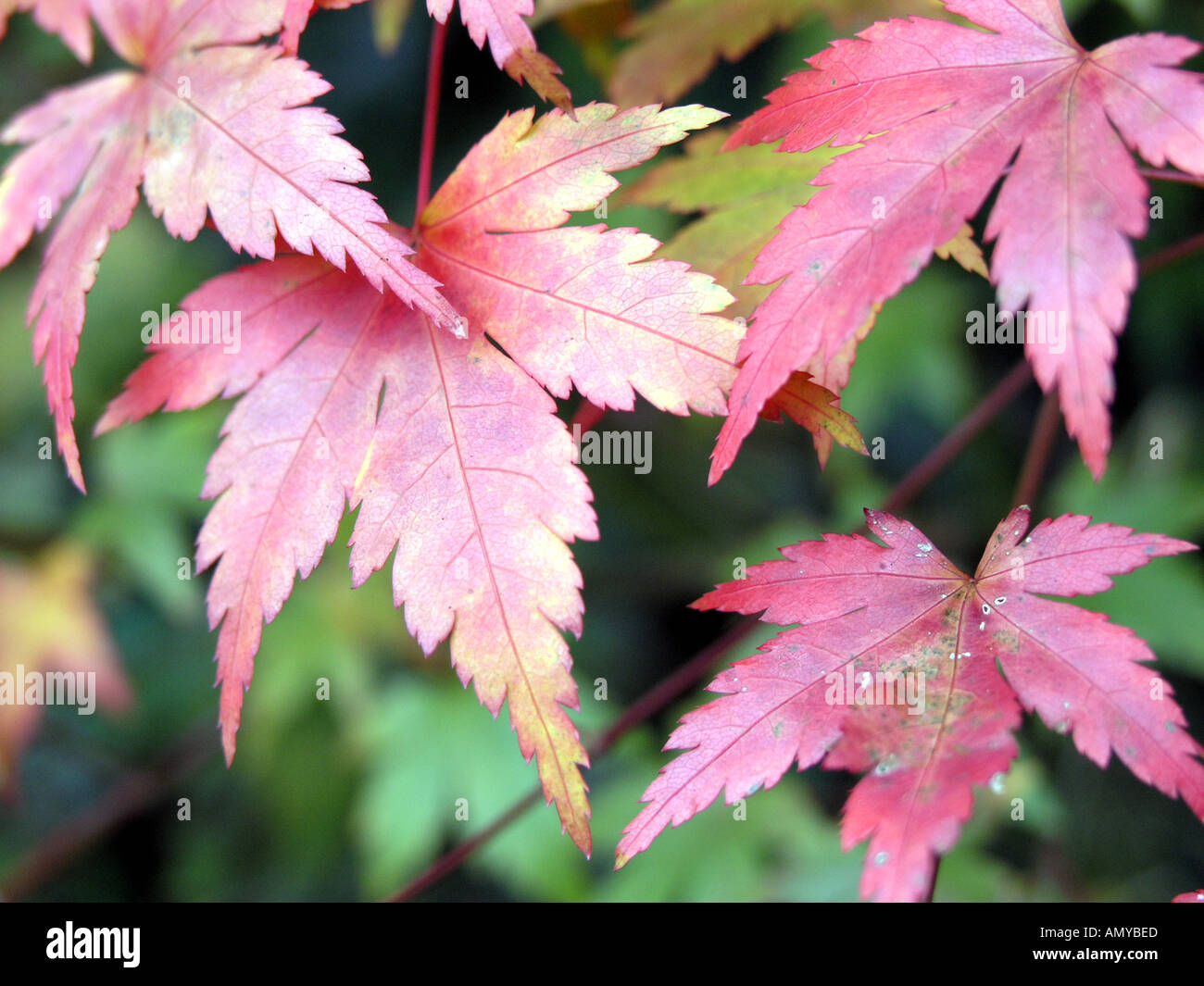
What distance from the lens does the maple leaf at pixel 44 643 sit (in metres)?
1.80

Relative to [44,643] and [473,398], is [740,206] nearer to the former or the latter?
[473,398]

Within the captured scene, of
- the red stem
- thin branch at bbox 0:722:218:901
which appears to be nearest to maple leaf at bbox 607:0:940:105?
the red stem

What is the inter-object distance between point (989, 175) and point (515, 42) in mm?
369

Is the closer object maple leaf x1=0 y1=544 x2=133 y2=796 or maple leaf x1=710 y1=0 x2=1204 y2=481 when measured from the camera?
maple leaf x1=710 y1=0 x2=1204 y2=481

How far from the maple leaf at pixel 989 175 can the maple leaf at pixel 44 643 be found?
1.69 metres

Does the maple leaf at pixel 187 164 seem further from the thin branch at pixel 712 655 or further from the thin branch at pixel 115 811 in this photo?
the thin branch at pixel 115 811

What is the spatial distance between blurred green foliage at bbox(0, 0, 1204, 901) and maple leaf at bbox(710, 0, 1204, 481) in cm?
76

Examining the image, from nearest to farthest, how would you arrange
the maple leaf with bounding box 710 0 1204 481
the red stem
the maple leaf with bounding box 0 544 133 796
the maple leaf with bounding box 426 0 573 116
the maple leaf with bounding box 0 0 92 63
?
the maple leaf with bounding box 710 0 1204 481 < the maple leaf with bounding box 426 0 573 116 < the red stem < the maple leaf with bounding box 0 0 92 63 < the maple leaf with bounding box 0 544 133 796

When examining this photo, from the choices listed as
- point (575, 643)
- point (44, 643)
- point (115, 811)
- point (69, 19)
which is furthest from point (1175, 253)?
point (115, 811)

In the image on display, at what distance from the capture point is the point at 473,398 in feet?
2.56

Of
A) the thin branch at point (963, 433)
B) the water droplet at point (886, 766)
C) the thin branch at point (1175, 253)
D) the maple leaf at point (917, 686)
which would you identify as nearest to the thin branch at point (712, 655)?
the thin branch at point (963, 433)

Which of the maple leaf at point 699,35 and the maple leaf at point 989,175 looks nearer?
the maple leaf at point 989,175

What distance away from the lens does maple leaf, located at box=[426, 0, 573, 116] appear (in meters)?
A: 0.72

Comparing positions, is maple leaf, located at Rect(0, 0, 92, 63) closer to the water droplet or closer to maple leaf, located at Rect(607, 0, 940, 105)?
maple leaf, located at Rect(607, 0, 940, 105)
